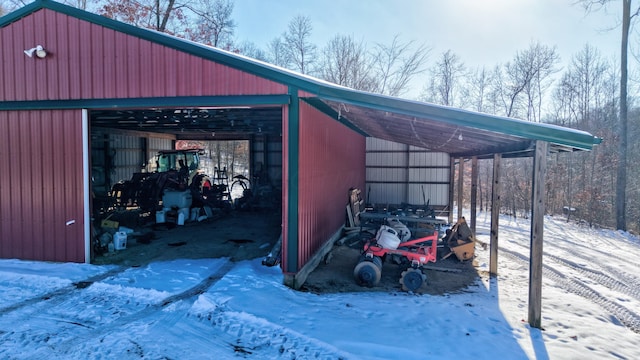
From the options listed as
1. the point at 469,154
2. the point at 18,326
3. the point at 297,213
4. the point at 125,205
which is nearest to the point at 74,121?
the point at 18,326

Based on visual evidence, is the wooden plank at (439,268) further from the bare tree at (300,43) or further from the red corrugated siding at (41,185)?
the bare tree at (300,43)

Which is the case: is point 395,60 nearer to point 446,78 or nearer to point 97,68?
point 446,78

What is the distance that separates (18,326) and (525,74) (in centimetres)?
2729

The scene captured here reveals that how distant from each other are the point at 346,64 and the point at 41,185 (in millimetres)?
21425

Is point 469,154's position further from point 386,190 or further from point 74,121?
point 74,121

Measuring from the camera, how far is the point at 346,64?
989 inches

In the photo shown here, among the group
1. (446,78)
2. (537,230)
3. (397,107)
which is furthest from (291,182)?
(446,78)

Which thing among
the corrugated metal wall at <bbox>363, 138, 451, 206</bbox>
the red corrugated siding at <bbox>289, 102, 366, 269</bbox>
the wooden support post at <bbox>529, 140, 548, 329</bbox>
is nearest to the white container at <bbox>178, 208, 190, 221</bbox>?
the red corrugated siding at <bbox>289, 102, 366, 269</bbox>

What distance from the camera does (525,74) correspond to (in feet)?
77.8

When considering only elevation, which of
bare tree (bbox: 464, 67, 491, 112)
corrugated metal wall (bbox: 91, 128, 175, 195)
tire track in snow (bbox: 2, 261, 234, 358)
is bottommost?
tire track in snow (bbox: 2, 261, 234, 358)

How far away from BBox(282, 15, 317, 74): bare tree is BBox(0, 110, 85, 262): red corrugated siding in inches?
815

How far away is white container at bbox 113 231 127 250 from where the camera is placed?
297 inches

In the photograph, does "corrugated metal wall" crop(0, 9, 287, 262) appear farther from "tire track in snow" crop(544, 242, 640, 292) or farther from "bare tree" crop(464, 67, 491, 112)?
"bare tree" crop(464, 67, 491, 112)

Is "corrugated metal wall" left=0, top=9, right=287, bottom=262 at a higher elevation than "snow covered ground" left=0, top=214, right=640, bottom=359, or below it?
higher
